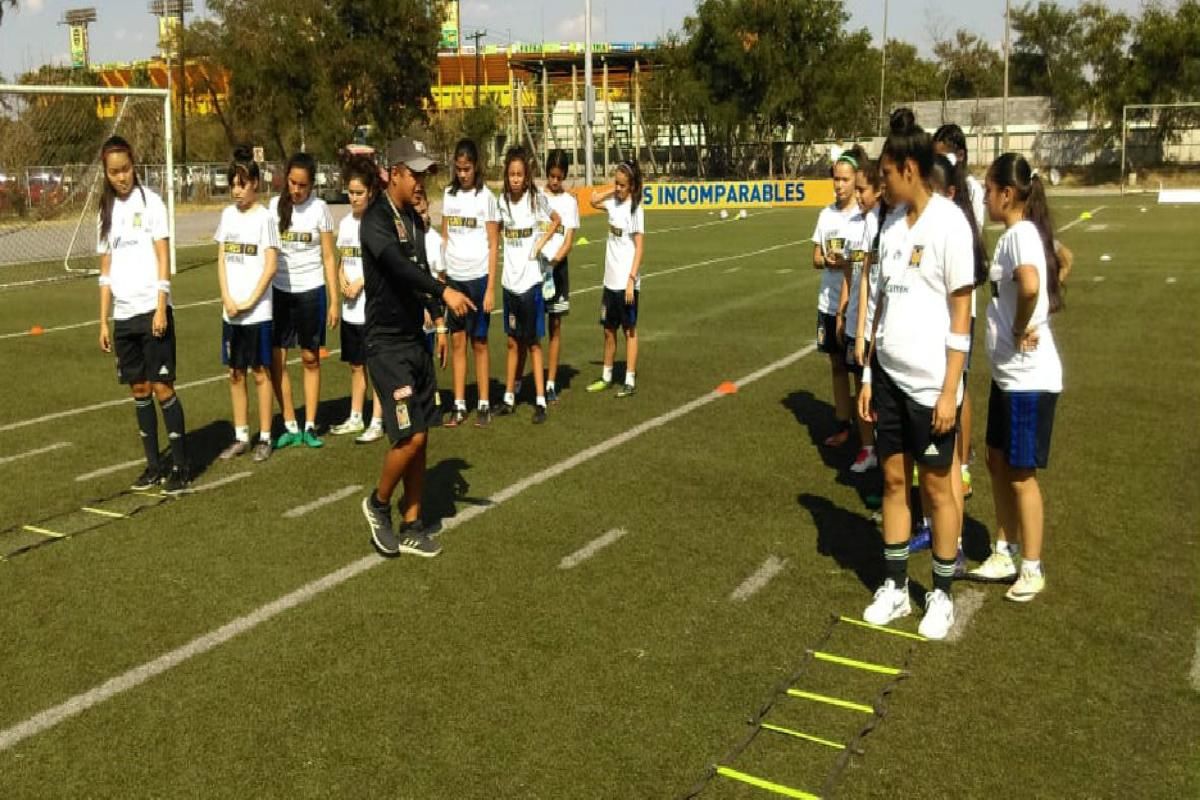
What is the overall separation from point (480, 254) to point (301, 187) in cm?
147

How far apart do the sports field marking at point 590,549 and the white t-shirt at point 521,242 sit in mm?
3242

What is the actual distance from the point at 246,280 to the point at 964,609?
516 cm

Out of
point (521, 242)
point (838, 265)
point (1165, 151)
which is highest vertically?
point (1165, 151)

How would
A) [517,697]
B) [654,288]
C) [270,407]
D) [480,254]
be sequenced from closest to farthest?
[517,697], [270,407], [480,254], [654,288]

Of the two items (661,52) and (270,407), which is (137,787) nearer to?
(270,407)

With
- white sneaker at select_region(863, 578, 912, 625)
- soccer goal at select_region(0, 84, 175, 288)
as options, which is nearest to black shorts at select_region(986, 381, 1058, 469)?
white sneaker at select_region(863, 578, 912, 625)

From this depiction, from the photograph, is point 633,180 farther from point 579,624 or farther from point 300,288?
point 579,624

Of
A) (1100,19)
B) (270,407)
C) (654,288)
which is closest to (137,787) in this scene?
(270,407)

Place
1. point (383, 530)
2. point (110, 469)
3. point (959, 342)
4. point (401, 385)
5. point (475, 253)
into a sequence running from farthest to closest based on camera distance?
point (475, 253)
point (110, 469)
point (383, 530)
point (401, 385)
point (959, 342)

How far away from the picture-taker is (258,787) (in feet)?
12.6

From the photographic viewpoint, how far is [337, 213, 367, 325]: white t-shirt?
8.66 metres

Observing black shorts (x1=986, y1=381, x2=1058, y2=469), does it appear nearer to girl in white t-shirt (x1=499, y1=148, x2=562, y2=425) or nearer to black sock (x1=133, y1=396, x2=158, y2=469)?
girl in white t-shirt (x1=499, y1=148, x2=562, y2=425)

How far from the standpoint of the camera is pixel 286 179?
8133mm

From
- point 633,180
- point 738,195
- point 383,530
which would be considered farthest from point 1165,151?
point 383,530
